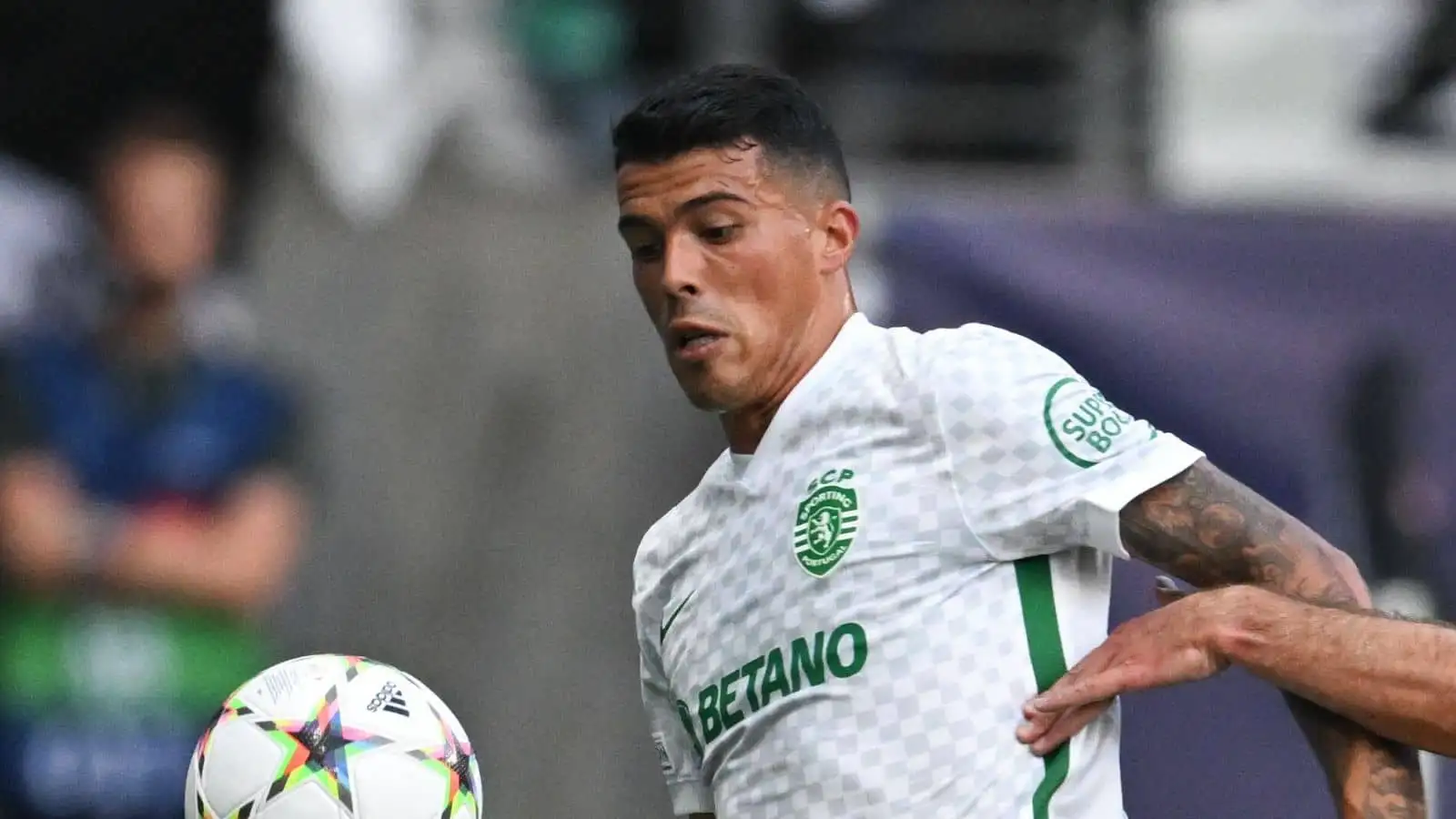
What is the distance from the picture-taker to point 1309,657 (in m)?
3.23

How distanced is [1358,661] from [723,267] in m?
1.25

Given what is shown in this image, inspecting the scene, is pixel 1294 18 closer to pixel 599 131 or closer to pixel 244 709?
pixel 599 131

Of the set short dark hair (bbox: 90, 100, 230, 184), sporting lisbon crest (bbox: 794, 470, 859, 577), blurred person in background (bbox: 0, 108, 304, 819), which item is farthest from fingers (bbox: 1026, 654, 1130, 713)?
short dark hair (bbox: 90, 100, 230, 184)

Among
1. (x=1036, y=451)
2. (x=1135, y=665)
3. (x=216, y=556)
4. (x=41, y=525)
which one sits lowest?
(x=216, y=556)

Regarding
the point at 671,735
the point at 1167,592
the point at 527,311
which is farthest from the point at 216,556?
the point at 1167,592

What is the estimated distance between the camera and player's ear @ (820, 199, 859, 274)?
394 centimetres

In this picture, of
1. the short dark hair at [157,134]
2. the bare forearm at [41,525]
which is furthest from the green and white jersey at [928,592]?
the short dark hair at [157,134]

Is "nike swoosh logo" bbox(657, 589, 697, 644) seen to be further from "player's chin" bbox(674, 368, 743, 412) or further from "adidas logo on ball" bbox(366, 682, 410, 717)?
"adidas logo on ball" bbox(366, 682, 410, 717)

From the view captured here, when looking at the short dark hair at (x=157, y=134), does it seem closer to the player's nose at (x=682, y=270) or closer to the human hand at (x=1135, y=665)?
the player's nose at (x=682, y=270)

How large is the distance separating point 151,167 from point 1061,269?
285 cm

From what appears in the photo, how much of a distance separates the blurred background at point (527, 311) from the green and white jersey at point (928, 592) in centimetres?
222

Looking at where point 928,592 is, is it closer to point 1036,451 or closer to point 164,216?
point 1036,451

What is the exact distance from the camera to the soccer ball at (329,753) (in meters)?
3.66

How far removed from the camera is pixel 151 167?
6.98 metres
